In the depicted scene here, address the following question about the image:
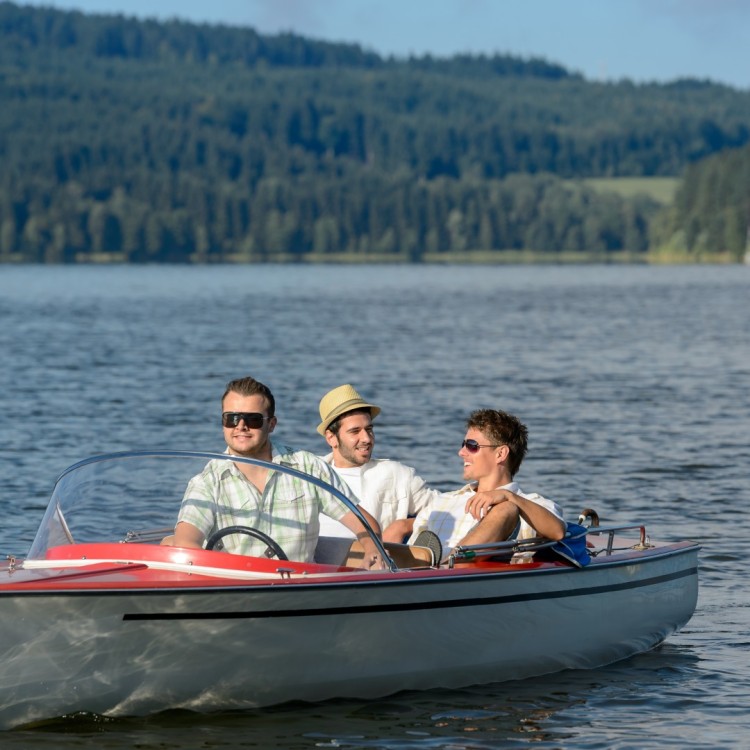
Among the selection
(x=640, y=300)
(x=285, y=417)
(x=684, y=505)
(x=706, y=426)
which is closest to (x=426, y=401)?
(x=285, y=417)

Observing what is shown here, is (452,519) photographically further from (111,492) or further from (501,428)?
(111,492)

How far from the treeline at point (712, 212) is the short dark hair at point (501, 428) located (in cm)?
16711

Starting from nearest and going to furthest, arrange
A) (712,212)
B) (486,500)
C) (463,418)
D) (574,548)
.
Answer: (486,500), (574,548), (463,418), (712,212)

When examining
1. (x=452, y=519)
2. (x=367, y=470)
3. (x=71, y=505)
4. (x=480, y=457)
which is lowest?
(x=452, y=519)

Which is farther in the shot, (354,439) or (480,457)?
(354,439)

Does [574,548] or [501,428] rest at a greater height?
[501,428]

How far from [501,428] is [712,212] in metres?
175

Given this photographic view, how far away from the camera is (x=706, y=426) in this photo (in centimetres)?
2452

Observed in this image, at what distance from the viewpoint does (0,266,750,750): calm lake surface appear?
8898 millimetres

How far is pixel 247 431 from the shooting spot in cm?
852

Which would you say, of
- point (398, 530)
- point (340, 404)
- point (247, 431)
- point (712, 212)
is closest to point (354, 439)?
point (340, 404)

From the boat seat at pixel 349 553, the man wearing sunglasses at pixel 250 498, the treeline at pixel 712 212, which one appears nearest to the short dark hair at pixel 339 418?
the boat seat at pixel 349 553

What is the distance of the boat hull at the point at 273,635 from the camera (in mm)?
7980

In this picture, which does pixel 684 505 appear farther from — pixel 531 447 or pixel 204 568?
pixel 204 568
